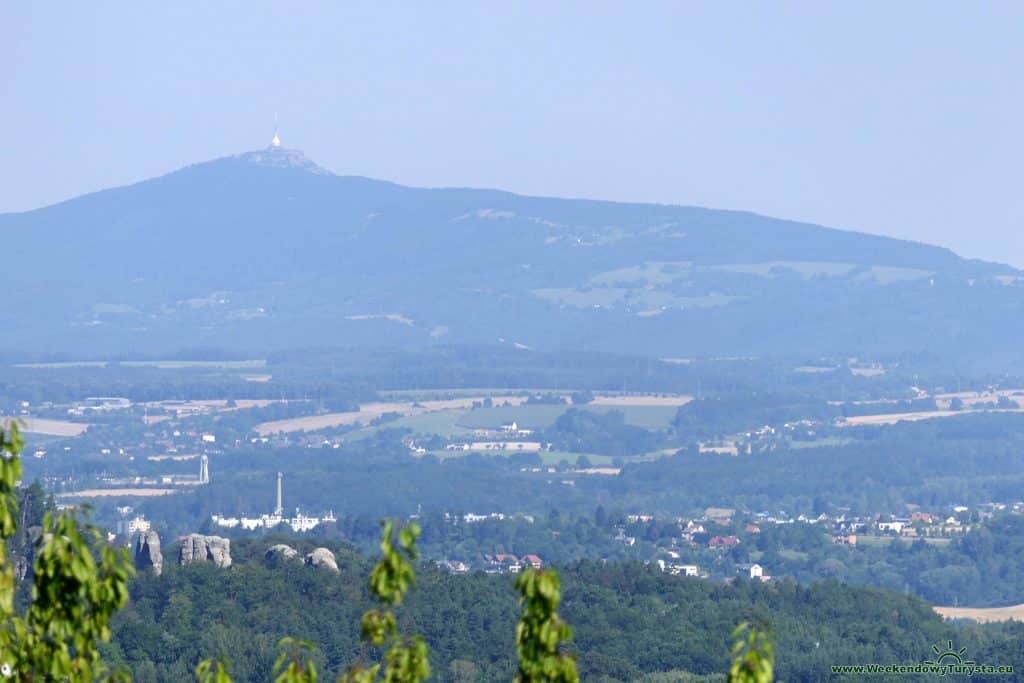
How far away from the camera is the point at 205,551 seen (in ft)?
270

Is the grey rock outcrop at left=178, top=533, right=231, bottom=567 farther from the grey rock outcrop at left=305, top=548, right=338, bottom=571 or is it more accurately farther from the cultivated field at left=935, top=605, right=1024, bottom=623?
the cultivated field at left=935, top=605, right=1024, bottom=623

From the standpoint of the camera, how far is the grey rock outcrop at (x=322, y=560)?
264 ft

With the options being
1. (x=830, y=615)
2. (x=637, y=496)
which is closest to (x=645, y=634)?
(x=830, y=615)

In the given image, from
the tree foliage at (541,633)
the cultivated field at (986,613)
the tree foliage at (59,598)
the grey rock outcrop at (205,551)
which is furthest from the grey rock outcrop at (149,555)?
the tree foliage at (541,633)

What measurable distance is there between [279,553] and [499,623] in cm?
1034

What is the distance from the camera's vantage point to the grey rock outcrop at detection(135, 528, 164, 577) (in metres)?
80.4

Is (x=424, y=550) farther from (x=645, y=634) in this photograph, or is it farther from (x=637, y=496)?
(x=645, y=634)

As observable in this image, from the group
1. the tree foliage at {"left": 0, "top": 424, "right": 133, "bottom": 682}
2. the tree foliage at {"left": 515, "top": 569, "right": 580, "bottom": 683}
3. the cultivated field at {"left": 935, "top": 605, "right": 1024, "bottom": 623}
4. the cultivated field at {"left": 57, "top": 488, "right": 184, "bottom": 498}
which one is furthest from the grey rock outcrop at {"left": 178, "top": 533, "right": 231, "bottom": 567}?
the cultivated field at {"left": 57, "top": 488, "right": 184, "bottom": 498}

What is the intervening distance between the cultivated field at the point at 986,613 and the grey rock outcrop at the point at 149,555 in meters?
27.8

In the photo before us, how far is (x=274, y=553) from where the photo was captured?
8250 cm

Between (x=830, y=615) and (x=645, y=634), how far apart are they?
6.72 m

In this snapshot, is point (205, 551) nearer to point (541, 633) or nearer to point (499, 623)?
point (499, 623)

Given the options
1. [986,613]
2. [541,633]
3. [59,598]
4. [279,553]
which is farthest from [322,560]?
[541,633]

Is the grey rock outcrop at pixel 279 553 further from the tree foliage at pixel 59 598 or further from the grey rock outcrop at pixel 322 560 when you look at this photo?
the tree foliage at pixel 59 598
